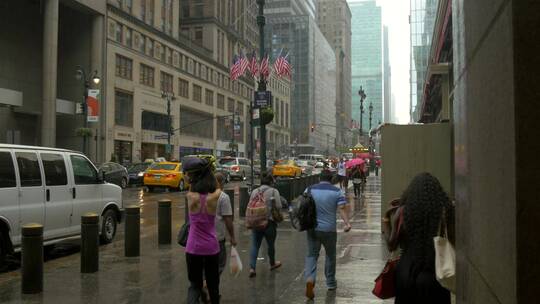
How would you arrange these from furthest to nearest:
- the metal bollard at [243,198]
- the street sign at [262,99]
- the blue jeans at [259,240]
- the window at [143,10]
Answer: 1. the window at [143,10]
2. the street sign at [262,99]
3. the metal bollard at [243,198]
4. the blue jeans at [259,240]

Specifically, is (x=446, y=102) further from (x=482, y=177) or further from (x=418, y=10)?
(x=418, y=10)

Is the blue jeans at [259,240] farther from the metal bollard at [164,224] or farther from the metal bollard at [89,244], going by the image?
the metal bollard at [164,224]

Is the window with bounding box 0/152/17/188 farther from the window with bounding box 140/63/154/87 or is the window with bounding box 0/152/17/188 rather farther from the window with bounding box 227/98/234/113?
the window with bounding box 227/98/234/113

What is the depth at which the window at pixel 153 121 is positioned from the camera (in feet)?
208

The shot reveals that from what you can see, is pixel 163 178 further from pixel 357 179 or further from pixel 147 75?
pixel 147 75

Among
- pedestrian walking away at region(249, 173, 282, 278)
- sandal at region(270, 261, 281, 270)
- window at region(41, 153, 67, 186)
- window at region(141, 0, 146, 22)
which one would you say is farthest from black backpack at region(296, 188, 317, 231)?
window at region(141, 0, 146, 22)

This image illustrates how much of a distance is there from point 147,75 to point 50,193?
5558cm

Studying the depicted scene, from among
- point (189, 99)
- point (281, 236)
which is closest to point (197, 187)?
point (281, 236)

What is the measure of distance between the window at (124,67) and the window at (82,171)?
48.3 m

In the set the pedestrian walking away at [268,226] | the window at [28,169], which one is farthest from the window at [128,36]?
the pedestrian walking away at [268,226]

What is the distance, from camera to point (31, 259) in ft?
24.1

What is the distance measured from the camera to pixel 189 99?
7538cm

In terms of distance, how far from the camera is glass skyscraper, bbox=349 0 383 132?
5034 inches

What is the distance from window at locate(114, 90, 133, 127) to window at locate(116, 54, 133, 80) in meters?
1.90
